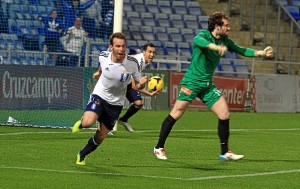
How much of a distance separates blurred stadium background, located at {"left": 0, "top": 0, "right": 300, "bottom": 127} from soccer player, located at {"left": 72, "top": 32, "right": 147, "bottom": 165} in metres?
7.02

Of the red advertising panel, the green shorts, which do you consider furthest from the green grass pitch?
the red advertising panel

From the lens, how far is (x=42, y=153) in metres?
15.4

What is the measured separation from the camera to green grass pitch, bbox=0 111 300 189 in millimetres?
11891

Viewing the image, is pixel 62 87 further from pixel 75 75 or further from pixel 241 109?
pixel 241 109

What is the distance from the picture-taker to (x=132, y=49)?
1291 inches

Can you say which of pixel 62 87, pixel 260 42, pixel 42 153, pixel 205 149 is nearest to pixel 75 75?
pixel 62 87

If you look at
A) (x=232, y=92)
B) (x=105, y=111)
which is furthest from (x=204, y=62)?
(x=232, y=92)

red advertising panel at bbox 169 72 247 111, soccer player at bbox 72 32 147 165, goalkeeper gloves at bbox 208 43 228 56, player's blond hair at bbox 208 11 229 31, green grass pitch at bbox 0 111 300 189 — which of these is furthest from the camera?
red advertising panel at bbox 169 72 247 111

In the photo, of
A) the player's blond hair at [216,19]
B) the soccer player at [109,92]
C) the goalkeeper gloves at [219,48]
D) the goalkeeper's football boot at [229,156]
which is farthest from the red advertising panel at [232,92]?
the soccer player at [109,92]

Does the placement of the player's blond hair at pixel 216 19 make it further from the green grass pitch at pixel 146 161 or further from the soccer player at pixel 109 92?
the green grass pitch at pixel 146 161

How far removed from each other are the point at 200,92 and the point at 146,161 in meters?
1.39

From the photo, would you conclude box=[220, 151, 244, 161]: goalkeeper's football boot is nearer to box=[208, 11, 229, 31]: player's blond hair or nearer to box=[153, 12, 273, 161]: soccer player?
box=[153, 12, 273, 161]: soccer player

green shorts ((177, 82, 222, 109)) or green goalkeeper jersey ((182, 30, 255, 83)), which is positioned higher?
green goalkeeper jersey ((182, 30, 255, 83))

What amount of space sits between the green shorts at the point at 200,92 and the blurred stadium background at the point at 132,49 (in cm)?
599
